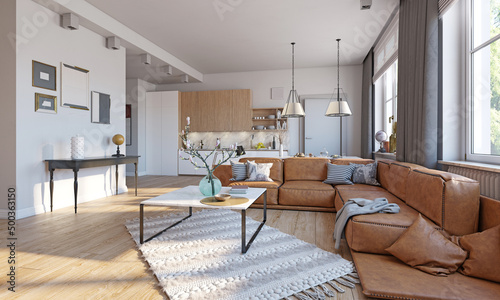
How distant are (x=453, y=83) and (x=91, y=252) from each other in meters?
3.86

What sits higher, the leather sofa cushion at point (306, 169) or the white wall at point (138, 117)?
the white wall at point (138, 117)

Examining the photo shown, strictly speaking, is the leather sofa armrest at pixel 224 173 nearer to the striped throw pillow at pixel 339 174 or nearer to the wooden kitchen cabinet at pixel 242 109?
the striped throw pillow at pixel 339 174

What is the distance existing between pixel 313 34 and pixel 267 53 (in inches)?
53.3

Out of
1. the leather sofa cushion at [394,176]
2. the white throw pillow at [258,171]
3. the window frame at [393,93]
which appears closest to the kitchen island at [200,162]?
the window frame at [393,93]

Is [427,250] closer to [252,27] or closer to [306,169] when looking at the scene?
[306,169]

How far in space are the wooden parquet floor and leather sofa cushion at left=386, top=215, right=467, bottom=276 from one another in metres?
0.45

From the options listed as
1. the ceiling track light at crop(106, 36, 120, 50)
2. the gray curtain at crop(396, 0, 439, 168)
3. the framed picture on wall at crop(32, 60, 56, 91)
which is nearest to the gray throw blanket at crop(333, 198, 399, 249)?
the gray curtain at crop(396, 0, 439, 168)

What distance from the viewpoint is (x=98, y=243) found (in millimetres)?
2623

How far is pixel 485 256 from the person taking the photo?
1.70 m

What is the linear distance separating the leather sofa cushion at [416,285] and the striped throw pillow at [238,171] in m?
2.56

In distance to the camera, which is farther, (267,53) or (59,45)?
(267,53)

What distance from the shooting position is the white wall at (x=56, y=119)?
3494 millimetres

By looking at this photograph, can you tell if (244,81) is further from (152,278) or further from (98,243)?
(152,278)

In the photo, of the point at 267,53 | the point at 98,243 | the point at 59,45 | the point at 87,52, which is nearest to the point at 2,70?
the point at 59,45
